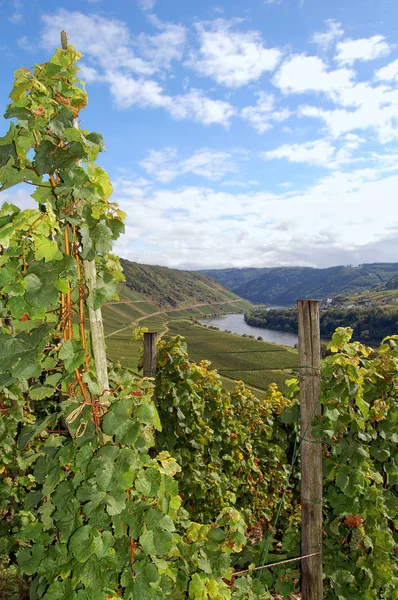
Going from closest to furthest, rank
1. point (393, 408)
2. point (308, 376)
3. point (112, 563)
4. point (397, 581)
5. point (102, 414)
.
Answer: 1. point (112, 563)
2. point (102, 414)
3. point (308, 376)
4. point (397, 581)
5. point (393, 408)

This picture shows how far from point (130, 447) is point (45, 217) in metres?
1.22

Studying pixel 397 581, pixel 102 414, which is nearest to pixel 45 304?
pixel 102 414

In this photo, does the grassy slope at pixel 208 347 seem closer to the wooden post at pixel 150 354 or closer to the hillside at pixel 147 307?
the hillside at pixel 147 307

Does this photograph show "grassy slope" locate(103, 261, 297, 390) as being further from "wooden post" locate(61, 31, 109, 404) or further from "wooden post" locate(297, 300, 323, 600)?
"wooden post" locate(61, 31, 109, 404)

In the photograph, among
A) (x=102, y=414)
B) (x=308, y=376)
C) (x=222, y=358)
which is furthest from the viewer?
(x=222, y=358)

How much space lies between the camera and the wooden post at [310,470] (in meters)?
A: 3.29

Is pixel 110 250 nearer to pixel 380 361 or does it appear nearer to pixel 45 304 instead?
pixel 45 304

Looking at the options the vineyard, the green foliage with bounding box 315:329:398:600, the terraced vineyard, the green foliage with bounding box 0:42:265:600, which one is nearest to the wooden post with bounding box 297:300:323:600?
the green foliage with bounding box 315:329:398:600

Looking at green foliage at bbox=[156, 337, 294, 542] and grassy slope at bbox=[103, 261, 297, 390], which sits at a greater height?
green foliage at bbox=[156, 337, 294, 542]

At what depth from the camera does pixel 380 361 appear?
420 cm

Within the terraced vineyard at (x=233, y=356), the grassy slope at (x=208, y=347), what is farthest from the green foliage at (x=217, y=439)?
the terraced vineyard at (x=233, y=356)

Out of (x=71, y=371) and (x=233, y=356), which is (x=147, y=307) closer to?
(x=233, y=356)

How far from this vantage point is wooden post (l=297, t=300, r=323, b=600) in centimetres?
329

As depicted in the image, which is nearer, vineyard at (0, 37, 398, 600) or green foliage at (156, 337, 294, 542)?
vineyard at (0, 37, 398, 600)
